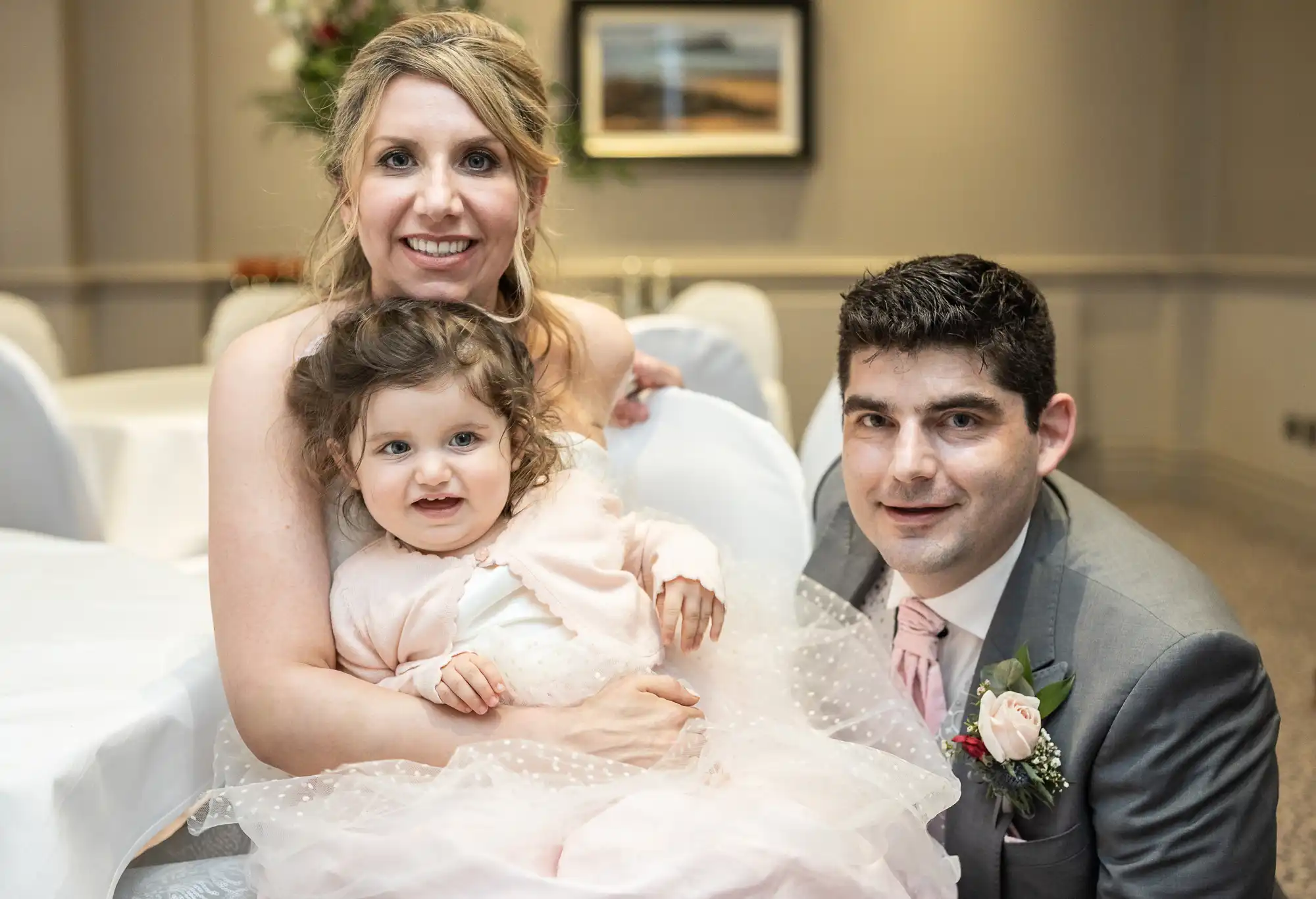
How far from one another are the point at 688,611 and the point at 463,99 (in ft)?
2.32

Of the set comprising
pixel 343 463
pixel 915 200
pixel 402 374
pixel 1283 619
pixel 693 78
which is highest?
pixel 693 78

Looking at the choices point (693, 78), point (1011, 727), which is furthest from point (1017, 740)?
point (693, 78)

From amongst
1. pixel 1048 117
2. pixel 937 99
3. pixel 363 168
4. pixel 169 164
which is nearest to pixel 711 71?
pixel 937 99

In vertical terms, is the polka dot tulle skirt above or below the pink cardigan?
below

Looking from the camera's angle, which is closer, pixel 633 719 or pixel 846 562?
pixel 633 719

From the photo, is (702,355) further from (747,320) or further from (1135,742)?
(747,320)

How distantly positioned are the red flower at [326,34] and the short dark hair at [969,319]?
10.6 feet

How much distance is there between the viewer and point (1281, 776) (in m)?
3.17

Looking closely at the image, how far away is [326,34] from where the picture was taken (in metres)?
4.48

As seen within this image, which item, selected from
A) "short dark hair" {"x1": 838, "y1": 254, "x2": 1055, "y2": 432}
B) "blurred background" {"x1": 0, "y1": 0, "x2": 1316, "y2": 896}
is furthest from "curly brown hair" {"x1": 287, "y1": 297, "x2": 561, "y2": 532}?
"blurred background" {"x1": 0, "y1": 0, "x2": 1316, "y2": 896}

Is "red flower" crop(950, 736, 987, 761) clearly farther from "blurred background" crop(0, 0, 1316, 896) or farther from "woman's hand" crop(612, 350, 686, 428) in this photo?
"blurred background" crop(0, 0, 1316, 896)

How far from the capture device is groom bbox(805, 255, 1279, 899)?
5.24 ft

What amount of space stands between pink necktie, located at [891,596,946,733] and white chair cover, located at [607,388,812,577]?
309 mm

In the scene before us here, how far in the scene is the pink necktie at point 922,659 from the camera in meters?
1.89
